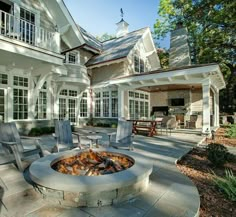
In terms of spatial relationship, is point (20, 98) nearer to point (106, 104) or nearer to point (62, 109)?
point (62, 109)

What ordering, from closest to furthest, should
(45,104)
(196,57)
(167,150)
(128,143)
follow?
(128,143) → (167,150) → (45,104) → (196,57)

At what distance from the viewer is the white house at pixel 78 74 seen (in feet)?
30.7

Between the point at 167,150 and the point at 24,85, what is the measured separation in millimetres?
8282

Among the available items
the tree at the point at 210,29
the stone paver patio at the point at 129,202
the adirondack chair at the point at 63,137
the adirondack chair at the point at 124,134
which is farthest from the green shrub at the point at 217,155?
the tree at the point at 210,29

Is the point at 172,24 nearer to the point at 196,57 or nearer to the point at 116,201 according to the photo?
the point at 196,57

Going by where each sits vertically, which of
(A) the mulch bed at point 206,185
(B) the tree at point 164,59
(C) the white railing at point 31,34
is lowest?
(A) the mulch bed at point 206,185

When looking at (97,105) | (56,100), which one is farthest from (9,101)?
(97,105)

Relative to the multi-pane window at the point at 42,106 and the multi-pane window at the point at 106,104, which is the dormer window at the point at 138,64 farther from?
the multi-pane window at the point at 42,106

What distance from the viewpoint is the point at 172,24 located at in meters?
22.6

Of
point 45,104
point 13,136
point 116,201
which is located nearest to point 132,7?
point 45,104

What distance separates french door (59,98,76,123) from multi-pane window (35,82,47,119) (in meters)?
1.85

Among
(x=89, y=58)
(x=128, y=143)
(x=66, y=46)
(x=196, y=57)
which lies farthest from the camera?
(x=196, y=57)

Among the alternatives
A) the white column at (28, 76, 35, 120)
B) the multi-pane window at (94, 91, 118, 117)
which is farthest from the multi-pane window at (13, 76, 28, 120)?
the multi-pane window at (94, 91, 118, 117)

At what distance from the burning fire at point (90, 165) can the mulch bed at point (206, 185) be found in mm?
1438
